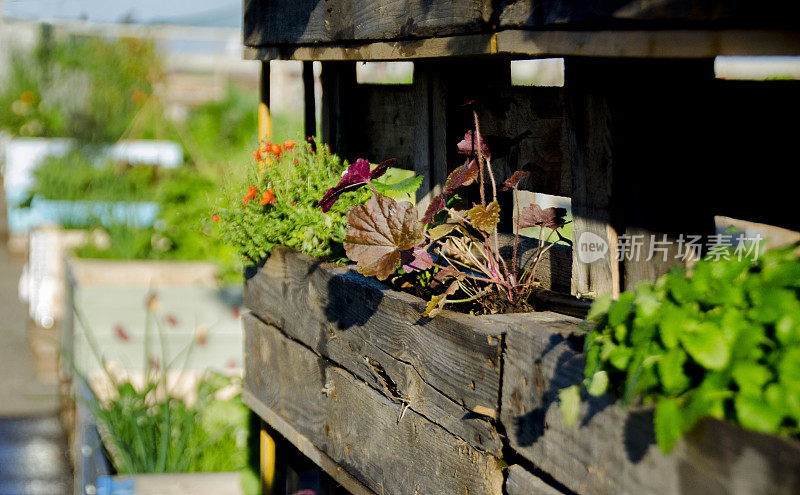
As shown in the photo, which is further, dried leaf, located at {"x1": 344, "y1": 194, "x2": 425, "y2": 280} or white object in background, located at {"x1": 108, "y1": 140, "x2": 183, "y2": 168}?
white object in background, located at {"x1": 108, "y1": 140, "x2": 183, "y2": 168}

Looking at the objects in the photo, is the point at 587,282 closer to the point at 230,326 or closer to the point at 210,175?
the point at 230,326

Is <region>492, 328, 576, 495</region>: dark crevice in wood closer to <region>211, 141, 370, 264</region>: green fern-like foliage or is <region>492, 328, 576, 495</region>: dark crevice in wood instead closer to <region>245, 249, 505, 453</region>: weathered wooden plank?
<region>245, 249, 505, 453</region>: weathered wooden plank

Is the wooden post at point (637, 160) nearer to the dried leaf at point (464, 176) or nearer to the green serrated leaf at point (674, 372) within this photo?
the dried leaf at point (464, 176)

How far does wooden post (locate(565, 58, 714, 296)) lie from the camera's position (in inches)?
66.5

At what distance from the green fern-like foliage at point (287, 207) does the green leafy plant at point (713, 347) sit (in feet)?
4.87

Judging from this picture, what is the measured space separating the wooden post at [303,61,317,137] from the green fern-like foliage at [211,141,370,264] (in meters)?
0.27

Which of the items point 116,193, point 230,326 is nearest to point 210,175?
point 116,193

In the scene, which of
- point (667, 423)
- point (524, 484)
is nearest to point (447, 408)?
point (524, 484)

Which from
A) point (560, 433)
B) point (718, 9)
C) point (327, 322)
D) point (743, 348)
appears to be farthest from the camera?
point (327, 322)

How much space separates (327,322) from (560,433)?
108cm

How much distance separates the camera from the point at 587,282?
1919 mm

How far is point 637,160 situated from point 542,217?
1.22 ft

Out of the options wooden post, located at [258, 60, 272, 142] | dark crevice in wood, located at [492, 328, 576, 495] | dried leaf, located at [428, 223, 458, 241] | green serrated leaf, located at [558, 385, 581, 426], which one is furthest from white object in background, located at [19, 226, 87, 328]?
green serrated leaf, located at [558, 385, 581, 426]

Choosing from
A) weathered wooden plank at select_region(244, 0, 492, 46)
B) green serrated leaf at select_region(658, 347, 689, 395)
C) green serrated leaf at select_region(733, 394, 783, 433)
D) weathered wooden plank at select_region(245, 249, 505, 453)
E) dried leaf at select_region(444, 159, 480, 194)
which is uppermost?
weathered wooden plank at select_region(244, 0, 492, 46)
